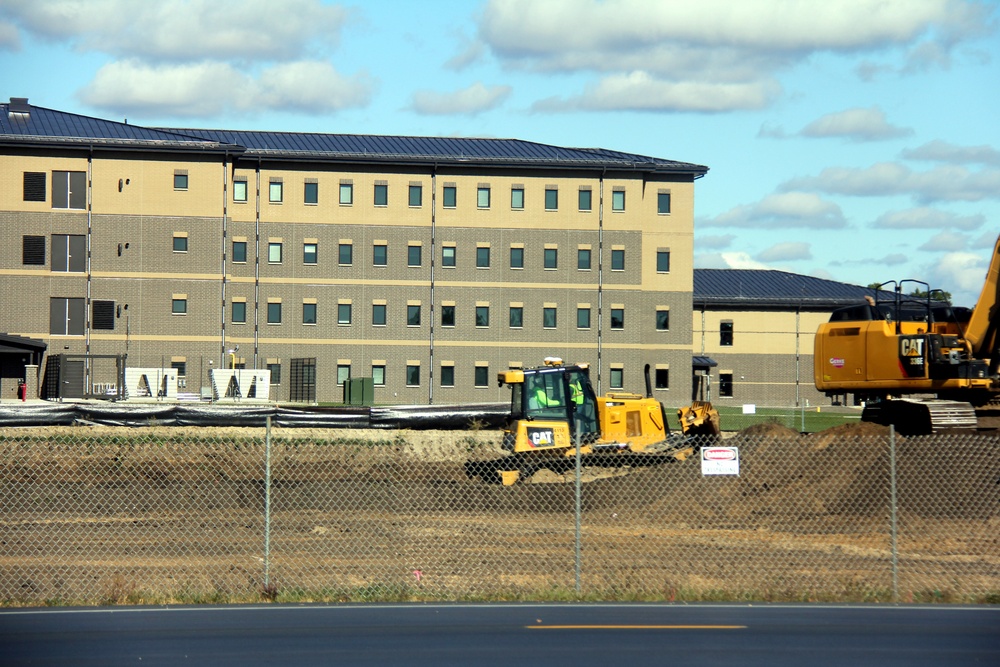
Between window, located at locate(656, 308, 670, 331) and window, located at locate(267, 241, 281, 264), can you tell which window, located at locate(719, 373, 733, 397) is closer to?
window, located at locate(656, 308, 670, 331)

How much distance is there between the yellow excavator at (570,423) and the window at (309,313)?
42310 millimetres

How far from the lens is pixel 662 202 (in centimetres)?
7244

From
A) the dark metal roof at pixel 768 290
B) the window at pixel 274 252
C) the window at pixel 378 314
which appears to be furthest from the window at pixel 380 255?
the dark metal roof at pixel 768 290

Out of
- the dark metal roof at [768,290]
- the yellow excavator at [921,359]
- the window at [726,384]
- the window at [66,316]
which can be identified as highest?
the dark metal roof at [768,290]

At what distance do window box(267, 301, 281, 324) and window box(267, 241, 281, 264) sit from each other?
2367mm

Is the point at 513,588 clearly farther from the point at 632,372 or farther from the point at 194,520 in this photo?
the point at 632,372

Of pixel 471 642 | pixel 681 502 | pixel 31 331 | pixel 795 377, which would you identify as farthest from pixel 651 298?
pixel 471 642

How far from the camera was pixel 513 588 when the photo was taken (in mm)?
15297

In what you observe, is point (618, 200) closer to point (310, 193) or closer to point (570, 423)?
point (310, 193)

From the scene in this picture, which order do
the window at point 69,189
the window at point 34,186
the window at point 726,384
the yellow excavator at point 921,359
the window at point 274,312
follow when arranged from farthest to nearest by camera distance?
the window at point 726,384, the window at point 274,312, the window at point 69,189, the window at point 34,186, the yellow excavator at point 921,359

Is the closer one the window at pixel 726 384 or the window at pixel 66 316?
the window at pixel 66 316

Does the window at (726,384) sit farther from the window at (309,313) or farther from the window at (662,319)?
the window at (309,313)

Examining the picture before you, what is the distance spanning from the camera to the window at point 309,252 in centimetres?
6862

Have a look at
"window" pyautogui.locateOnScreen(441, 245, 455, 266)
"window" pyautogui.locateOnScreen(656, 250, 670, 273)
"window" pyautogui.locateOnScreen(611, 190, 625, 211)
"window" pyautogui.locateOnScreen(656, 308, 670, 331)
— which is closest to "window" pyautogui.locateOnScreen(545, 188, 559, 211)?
"window" pyautogui.locateOnScreen(611, 190, 625, 211)
